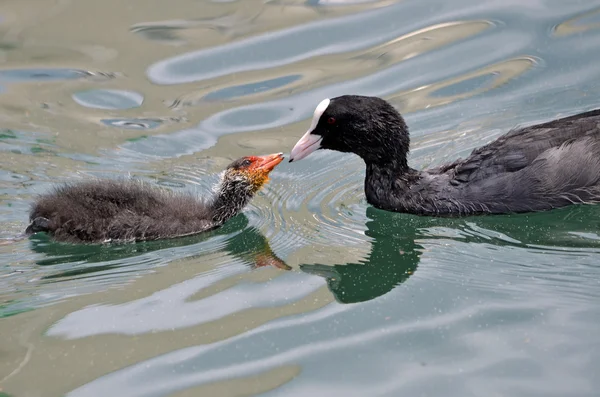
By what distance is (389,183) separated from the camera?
25.5 ft

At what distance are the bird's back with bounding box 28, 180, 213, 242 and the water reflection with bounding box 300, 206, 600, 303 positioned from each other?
3.58ft

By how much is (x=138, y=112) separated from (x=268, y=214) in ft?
8.08

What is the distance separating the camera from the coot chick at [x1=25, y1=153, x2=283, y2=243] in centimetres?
702

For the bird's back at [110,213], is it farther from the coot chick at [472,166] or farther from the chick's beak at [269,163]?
the coot chick at [472,166]

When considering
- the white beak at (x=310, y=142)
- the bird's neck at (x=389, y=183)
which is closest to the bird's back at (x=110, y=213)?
the white beak at (x=310, y=142)

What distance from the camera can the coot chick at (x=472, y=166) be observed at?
7.37m

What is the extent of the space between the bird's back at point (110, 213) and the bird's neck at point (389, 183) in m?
1.36

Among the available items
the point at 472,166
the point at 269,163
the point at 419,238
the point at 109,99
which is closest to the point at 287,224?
the point at 269,163

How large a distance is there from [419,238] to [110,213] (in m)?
2.08

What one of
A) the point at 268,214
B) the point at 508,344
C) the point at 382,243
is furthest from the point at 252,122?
the point at 508,344

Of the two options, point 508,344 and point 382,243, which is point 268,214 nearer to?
point 382,243

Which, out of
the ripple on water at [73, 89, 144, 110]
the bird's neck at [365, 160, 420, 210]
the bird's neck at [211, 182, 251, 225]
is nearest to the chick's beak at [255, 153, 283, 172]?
the bird's neck at [211, 182, 251, 225]

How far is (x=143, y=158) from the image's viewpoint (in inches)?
344

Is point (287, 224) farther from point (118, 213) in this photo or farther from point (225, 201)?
point (118, 213)
